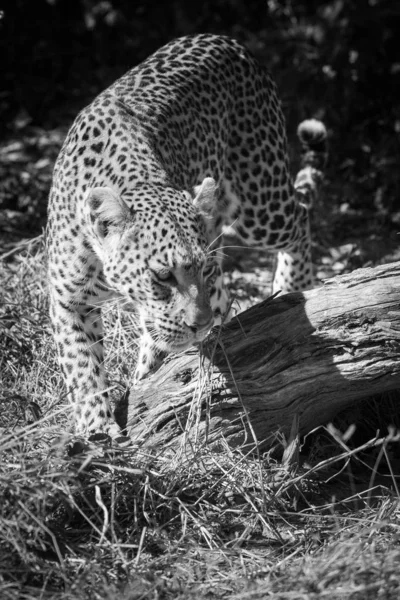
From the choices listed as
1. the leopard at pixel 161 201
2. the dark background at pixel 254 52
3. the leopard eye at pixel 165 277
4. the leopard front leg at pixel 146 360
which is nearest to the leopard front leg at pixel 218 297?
the leopard at pixel 161 201

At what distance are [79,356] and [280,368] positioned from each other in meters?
1.27

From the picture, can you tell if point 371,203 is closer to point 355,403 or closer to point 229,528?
point 355,403

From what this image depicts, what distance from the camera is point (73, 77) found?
1210 centimetres

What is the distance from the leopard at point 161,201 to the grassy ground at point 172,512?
1.26 ft

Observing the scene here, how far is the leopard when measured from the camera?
17.1 ft

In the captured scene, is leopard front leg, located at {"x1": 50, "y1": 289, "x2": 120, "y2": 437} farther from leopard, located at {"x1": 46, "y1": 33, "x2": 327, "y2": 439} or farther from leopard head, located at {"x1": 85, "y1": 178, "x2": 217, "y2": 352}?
leopard head, located at {"x1": 85, "y1": 178, "x2": 217, "y2": 352}

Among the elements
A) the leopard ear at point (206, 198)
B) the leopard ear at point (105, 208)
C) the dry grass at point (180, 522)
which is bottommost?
the dry grass at point (180, 522)

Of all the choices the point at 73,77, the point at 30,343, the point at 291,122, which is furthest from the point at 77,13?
the point at 30,343

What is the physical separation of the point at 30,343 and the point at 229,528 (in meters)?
2.18

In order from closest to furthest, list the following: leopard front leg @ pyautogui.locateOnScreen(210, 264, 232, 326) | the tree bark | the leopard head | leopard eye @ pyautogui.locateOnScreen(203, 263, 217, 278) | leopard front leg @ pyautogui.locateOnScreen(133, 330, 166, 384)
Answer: the leopard head < the tree bark < leopard eye @ pyautogui.locateOnScreen(203, 263, 217, 278) < leopard front leg @ pyautogui.locateOnScreen(133, 330, 166, 384) < leopard front leg @ pyautogui.locateOnScreen(210, 264, 232, 326)

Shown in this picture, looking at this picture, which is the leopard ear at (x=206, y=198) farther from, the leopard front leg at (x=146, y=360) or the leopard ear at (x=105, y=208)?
the leopard front leg at (x=146, y=360)

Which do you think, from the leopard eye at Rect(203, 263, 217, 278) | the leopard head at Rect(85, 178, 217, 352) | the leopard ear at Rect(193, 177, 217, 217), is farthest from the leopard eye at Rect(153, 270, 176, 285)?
the leopard ear at Rect(193, 177, 217, 217)

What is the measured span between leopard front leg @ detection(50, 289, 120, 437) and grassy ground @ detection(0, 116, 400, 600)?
23 centimetres

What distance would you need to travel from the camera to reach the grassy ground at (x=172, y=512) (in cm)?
436
